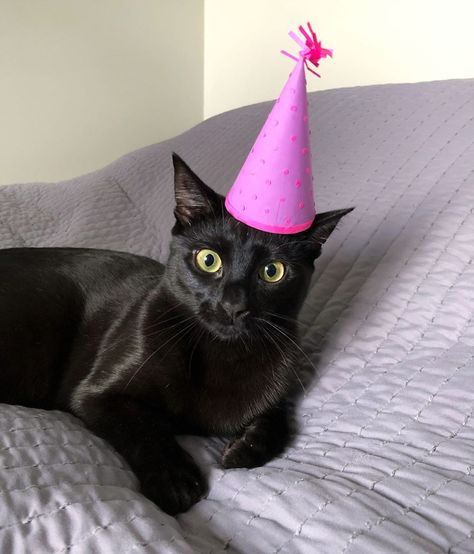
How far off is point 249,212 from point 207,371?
0.86ft

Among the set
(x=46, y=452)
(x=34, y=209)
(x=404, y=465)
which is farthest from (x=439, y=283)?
(x=34, y=209)

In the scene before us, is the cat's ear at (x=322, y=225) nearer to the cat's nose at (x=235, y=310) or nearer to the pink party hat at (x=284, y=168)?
the pink party hat at (x=284, y=168)

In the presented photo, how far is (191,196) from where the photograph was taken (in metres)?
0.90

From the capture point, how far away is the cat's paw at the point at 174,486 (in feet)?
2.08

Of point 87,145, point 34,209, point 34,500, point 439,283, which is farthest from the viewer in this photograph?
point 87,145

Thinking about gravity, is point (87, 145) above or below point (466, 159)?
below

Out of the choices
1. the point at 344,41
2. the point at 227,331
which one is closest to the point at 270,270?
the point at 227,331

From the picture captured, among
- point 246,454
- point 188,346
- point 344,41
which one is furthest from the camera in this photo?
point 344,41

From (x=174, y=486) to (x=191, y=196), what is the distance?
1.53ft

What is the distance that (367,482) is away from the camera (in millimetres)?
644

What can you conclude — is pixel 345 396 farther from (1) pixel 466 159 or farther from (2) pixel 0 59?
(2) pixel 0 59

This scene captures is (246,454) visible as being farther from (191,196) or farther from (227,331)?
(191,196)

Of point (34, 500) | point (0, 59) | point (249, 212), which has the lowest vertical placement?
point (34, 500)

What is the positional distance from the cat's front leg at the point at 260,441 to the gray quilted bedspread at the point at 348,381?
0.07ft
